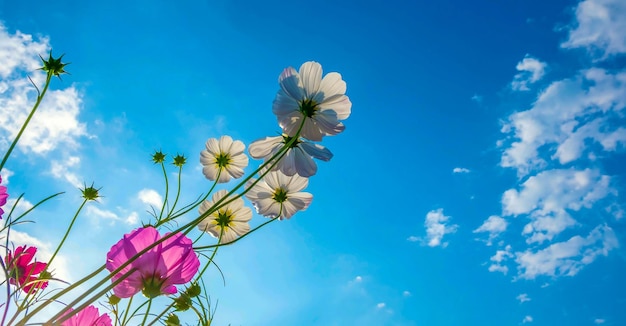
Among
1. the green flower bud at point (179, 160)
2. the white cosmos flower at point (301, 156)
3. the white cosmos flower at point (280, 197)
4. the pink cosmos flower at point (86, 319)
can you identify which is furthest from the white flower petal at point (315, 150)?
the green flower bud at point (179, 160)

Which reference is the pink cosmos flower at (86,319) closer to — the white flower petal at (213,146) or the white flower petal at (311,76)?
the white flower petal at (311,76)

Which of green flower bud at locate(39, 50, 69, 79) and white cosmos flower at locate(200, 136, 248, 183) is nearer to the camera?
green flower bud at locate(39, 50, 69, 79)

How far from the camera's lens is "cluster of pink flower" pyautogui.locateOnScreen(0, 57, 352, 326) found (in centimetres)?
38

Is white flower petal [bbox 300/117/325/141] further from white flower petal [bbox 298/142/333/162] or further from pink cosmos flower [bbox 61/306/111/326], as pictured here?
pink cosmos flower [bbox 61/306/111/326]

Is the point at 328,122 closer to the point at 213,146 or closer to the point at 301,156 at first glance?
the point at 301,156

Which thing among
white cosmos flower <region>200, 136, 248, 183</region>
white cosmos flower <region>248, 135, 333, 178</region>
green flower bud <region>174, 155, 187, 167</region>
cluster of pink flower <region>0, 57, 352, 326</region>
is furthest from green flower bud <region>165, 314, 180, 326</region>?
green flower bud <region>174, 155, 187, 167</region>

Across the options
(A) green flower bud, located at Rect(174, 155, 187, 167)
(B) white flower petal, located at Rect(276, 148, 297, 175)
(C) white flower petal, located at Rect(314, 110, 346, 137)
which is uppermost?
(A) green flower bud, located at Rect(174, 155, 187, 167)

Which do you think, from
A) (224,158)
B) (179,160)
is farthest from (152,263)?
(179,160)

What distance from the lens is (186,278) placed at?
40cm

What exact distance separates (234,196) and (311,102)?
0.61 ft

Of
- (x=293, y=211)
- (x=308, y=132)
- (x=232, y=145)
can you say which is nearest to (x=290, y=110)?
(x=308, y=132)

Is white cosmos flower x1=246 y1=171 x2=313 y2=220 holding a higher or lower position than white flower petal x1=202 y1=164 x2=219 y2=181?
lower

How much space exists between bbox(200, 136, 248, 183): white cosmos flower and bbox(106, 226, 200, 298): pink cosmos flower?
609 mm

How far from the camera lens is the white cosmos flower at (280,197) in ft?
2.78
